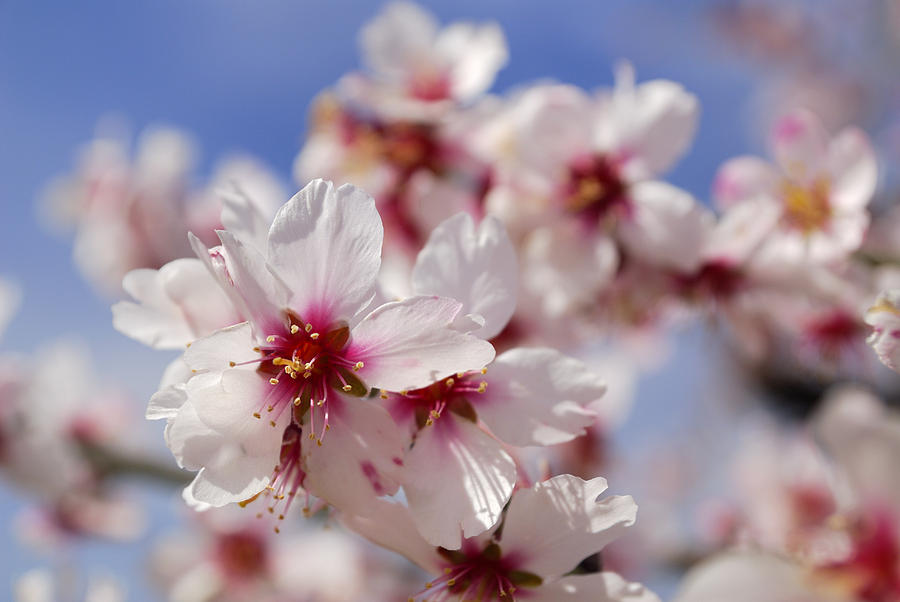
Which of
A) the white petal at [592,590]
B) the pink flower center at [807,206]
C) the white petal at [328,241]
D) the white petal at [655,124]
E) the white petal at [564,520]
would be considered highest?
the white petal at [655,124]

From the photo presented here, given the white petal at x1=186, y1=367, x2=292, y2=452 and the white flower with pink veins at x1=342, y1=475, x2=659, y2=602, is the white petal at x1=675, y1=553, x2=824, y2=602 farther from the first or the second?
the white petal at x1=186, y1=367, x2=292, y2=452

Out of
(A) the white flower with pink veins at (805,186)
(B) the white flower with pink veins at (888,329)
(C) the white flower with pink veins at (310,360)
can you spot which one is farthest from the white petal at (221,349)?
(A) the white flower with pink veins at (805,186)

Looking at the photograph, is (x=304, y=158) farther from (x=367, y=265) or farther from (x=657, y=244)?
(x=367, y=265)

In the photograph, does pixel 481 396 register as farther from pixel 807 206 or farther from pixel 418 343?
pixel 807 206

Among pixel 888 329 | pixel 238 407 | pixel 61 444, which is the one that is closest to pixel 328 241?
pixel 238 407

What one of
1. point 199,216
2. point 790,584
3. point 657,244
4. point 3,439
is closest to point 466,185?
point 657,244

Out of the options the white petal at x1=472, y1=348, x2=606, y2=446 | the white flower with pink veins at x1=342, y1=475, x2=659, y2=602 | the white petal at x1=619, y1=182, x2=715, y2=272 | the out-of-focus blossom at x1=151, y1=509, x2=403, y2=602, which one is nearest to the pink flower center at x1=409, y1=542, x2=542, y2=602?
the white flower with pink veins at x1=342, y1=475, x2=659, y2=602

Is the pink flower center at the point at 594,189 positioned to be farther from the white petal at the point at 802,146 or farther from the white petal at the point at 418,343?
the white petal at the point at 418,343
